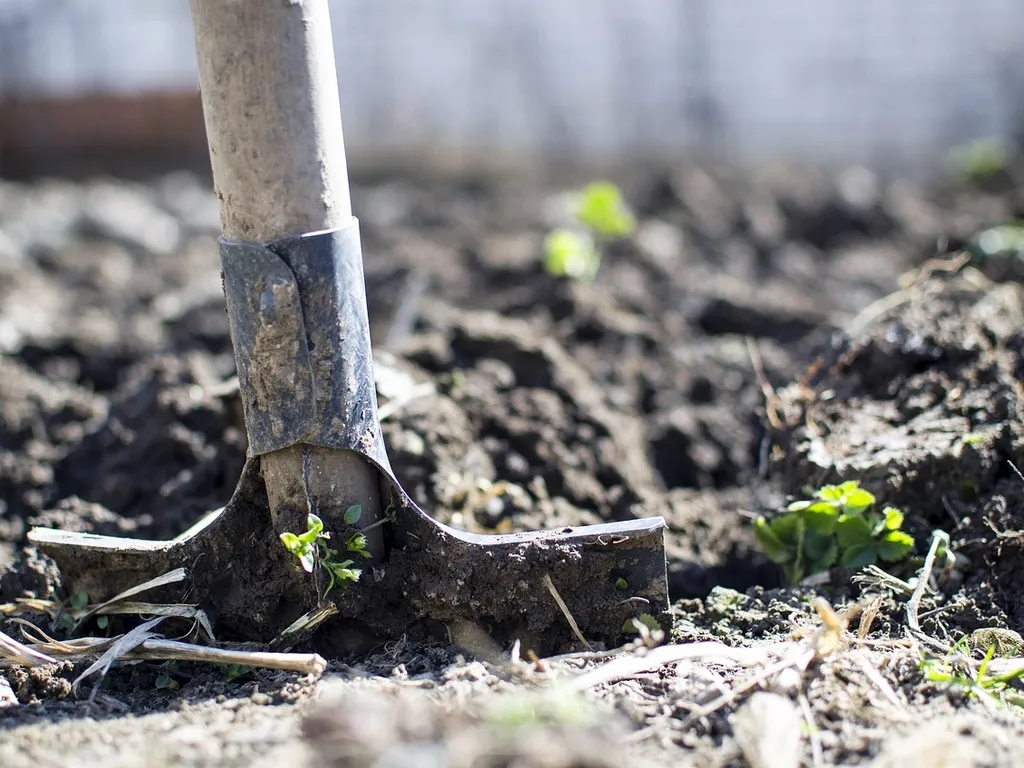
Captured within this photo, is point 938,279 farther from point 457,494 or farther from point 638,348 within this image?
point 457,494

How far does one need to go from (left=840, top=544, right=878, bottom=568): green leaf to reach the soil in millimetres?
43

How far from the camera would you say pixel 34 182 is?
857 centimetres

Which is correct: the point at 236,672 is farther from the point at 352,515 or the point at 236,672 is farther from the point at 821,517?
the point at 821,517

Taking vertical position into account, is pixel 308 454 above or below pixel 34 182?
below

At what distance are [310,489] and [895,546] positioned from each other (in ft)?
4.04

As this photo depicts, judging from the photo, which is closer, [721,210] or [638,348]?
[638,348]

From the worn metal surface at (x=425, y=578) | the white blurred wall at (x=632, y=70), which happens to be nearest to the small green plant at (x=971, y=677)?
the worn metal surface at (x=425, y=578)

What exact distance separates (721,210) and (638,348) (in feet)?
8.44

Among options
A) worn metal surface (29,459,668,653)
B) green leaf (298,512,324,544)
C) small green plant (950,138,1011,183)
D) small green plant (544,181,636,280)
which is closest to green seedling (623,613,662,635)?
worn metal surface (29,459,668,653)

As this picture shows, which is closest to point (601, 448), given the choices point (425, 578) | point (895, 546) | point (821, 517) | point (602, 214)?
point (821, 517)

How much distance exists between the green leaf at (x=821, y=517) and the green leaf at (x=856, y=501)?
0.03 meters

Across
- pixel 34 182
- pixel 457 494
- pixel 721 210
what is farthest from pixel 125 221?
pixel 457 494

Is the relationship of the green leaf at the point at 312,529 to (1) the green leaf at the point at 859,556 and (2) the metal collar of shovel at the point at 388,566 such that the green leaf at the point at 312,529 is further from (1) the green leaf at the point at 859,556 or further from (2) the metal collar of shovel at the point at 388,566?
(1) the green leaf at the point at 859,556

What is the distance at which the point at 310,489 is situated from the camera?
1.94 metres
